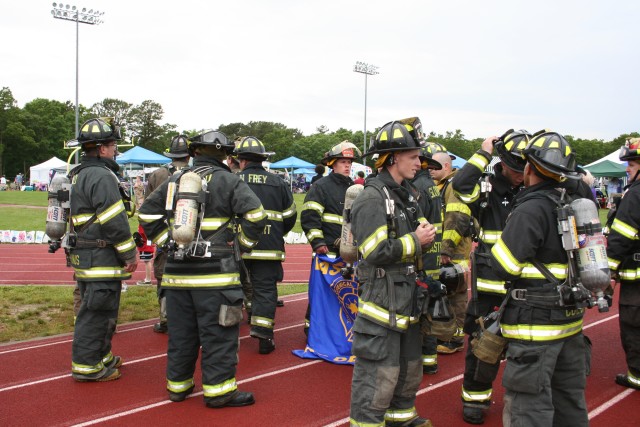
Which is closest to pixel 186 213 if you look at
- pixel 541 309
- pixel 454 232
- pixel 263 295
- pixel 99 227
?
pixel 99 227

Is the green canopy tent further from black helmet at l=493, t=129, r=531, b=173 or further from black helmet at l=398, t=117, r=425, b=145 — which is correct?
black helmet at l=398, t=117, r=425, b=145

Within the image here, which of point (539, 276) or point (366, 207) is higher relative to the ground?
point (366, 207)

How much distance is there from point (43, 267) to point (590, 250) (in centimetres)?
1259

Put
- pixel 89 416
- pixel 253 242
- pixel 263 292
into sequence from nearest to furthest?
pixel 89 416 → pixel 253 242 → pixel 263 292

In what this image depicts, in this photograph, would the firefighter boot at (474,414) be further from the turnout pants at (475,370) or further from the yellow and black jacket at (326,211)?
the yellow and black jacket at (326,211)

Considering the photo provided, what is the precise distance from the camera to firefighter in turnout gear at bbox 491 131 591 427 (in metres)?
3.46

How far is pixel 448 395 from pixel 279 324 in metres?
3.23

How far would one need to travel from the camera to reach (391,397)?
3.95 m

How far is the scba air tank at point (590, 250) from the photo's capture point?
3445 mm

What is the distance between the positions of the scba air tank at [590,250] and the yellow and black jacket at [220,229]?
8.80 feet

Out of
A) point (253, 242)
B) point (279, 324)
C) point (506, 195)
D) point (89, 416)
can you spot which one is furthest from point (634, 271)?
point (89, 416)

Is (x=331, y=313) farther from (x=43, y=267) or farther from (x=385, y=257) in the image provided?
(x=43, y=267)

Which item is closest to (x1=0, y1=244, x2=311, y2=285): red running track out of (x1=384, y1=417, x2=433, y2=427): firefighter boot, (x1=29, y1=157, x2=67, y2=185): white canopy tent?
(x1=384, y1=417, x2=433, y2=427): firefighter boot

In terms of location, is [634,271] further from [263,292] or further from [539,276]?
[263,292]
